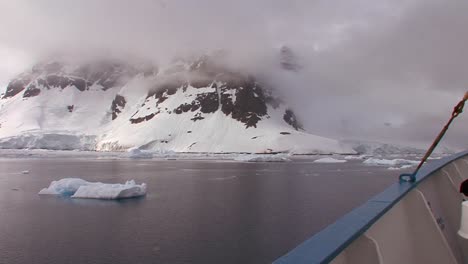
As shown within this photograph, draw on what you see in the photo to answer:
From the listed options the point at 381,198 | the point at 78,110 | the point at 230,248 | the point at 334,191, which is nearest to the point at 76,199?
the point at 230,248

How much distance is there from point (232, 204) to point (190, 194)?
10.4 feet

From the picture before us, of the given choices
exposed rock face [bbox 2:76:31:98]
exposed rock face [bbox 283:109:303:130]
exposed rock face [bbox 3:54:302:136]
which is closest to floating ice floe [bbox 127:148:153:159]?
exposed rock face [bbox 3:54:302:136]

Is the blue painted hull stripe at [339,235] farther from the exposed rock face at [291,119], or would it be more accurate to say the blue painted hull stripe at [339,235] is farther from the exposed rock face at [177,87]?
the exposed rock face at [291,119]

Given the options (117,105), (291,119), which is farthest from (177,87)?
(291,119)

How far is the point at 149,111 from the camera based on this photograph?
129500 millimetres

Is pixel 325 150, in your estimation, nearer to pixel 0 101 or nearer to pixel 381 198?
pixel 381 198

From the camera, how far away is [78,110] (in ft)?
463

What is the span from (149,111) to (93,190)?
117 m

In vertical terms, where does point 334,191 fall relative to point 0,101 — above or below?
below

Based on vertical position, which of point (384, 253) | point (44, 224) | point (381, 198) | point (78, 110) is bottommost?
point (44, 224)

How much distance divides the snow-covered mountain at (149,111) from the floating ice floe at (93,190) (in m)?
77.8

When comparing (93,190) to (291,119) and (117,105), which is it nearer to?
(291,119)

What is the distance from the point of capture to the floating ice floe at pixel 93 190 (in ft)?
49.3

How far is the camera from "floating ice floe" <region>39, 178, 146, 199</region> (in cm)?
1503
